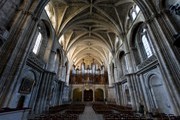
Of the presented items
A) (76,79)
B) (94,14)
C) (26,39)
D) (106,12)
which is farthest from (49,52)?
(76,79)

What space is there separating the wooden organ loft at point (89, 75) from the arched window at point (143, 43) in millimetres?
20954

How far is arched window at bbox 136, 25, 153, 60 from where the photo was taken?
11831 mm

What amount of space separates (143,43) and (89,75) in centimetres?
2291

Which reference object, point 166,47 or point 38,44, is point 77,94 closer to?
point 38,44

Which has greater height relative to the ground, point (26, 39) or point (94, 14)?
point (94, 14)

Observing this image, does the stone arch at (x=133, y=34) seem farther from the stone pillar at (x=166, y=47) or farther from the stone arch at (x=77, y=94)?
the stone arch at (x=77, y=94)

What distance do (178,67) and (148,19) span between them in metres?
5.39

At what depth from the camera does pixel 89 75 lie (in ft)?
108

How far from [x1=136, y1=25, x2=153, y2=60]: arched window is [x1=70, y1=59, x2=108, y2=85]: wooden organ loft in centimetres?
2095

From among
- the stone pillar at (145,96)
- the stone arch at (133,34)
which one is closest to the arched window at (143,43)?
the stone arch at (133,34)

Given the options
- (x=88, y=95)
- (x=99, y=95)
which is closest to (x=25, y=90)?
(x=88, y=95)

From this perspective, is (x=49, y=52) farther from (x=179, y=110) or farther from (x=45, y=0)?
(x=179, y=110)

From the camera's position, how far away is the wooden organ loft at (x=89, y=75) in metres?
31.9

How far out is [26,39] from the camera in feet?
26.0
